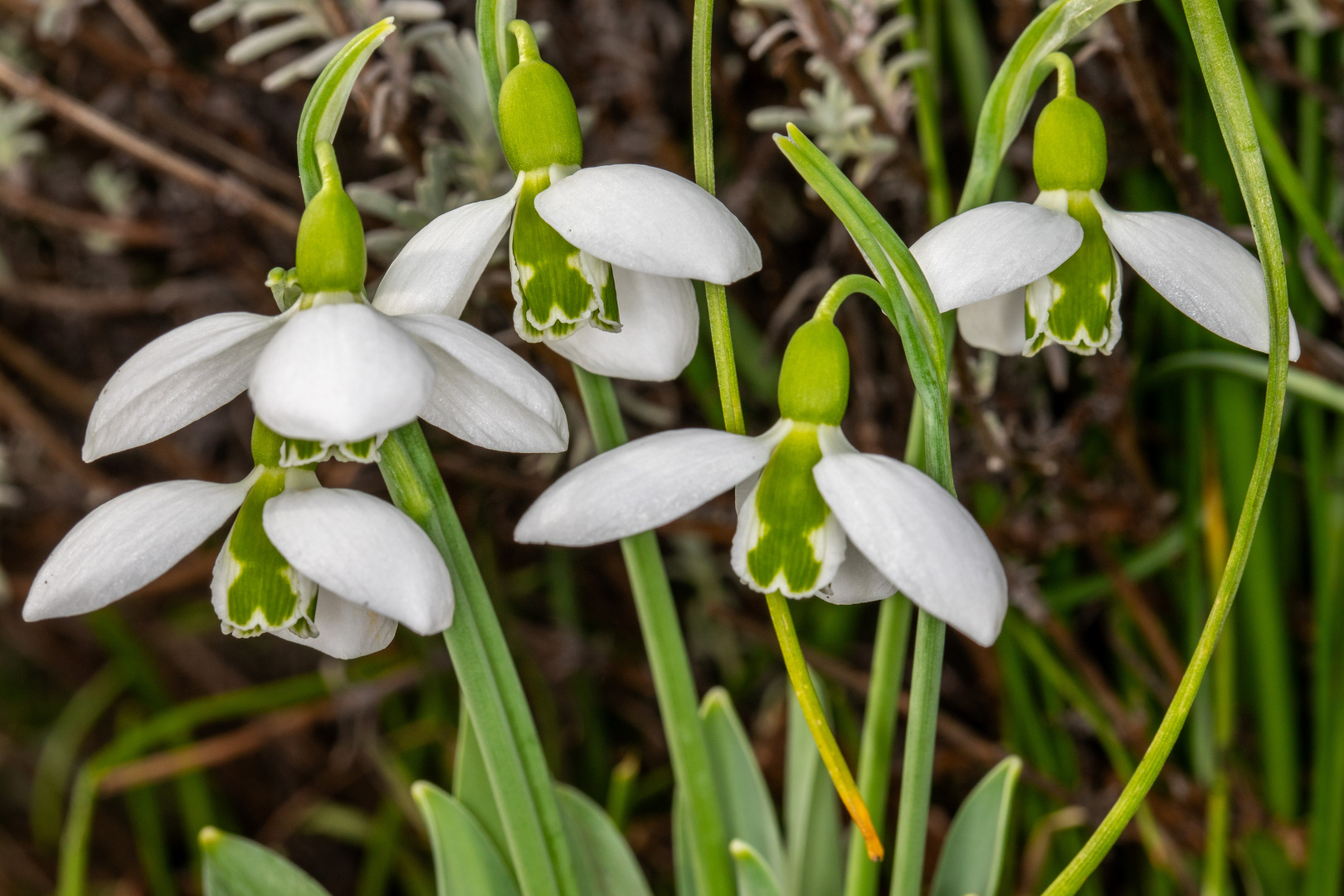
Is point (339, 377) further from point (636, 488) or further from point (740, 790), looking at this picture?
point (740, 790)

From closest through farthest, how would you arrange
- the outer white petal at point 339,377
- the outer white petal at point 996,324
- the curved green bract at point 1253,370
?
the outer white petal at point 339,377
the outer white petal at point 996,324
the curved green bract at point 1253,370

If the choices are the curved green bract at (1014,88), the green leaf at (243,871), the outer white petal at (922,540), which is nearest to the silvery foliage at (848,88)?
the curved green bract at (1014,88)

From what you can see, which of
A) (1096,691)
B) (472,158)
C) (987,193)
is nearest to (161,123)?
(472,158)

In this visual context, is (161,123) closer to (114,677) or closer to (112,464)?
(112,464)

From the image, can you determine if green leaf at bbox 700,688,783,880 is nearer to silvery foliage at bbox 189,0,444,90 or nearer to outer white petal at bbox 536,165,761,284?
outer white petal at bbox 536,165,761,284

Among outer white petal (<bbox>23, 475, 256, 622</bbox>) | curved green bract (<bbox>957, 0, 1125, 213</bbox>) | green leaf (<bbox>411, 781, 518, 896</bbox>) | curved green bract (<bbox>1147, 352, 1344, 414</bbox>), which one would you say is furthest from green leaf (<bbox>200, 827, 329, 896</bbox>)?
curved green bract (<bbox>1147, 352, 1344, 414</bbox>)

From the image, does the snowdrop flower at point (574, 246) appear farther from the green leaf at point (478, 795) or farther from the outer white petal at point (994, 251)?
the green leaf at point (478, 795)
